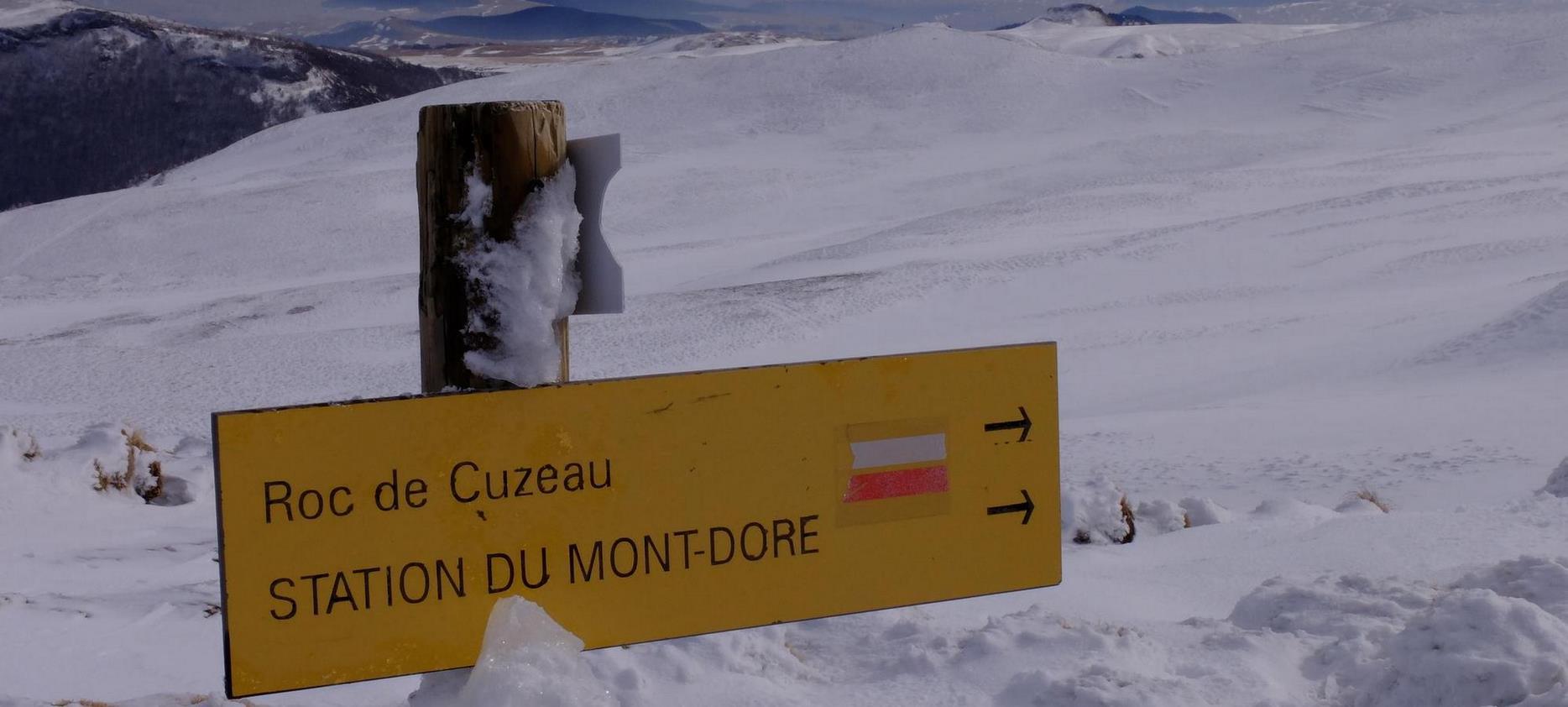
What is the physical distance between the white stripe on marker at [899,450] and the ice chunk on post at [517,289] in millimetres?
588

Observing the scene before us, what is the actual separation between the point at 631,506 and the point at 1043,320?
9.34m

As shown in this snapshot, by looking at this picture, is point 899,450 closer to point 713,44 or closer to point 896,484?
point 896,484

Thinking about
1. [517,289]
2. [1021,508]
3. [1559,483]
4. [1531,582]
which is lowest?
[1559,483]

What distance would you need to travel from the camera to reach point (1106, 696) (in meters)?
2.77

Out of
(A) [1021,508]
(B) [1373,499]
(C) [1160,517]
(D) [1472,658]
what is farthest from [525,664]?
(B) [1373,499]

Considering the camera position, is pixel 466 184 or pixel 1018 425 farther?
pixel 1018 425

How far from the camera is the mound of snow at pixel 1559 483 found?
4770 mm

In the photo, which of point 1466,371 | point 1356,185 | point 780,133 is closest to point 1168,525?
point 1466,371

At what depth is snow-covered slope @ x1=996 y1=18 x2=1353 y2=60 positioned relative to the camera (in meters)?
63.7

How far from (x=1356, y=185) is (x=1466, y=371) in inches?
358

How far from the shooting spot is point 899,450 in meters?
2.31

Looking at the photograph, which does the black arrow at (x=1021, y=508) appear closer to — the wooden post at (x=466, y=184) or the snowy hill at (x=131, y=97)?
the wooden post at (x=466, y=184)

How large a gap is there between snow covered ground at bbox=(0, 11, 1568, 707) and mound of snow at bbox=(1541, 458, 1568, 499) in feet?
0.93

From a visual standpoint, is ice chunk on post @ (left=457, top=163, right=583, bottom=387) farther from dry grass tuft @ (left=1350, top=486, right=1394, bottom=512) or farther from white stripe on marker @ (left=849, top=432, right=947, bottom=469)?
dry grass tuft @ (left=1350, top=486, right=1394, bottom=512)
